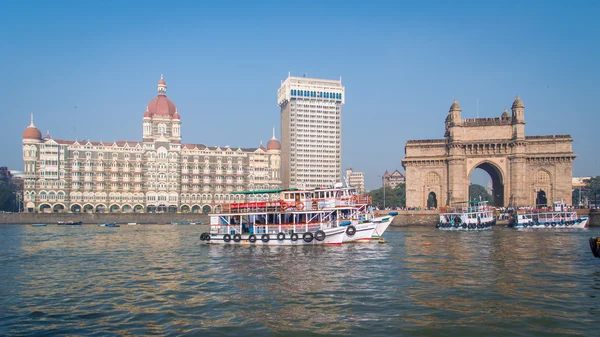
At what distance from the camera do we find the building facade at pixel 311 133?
15150 centimetres

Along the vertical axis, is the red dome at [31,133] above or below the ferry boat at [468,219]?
above

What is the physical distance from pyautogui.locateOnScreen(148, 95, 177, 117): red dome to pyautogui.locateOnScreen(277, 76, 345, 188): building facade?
43446mm

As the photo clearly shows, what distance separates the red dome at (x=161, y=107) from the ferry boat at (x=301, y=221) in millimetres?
74841

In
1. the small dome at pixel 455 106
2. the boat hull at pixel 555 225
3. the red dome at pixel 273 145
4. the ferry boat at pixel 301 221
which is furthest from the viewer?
the red dome at pixel 273 145

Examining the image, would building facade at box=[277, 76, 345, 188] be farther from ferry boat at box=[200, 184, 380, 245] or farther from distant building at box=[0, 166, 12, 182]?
ferry boat at box=[200, 184, 380, 245]

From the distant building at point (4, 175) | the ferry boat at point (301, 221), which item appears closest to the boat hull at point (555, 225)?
the ferry boat at point (301, 221)

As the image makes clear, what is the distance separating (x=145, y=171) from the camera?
110 metres

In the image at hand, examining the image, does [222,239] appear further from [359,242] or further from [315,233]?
[359,242]

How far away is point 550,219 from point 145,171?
7918 centimetres

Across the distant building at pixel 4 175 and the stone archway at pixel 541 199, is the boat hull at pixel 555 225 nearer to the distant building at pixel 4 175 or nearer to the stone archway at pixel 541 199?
the stone archway at pixel 541 199

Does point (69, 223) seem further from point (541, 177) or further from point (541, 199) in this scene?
point (541, 199)

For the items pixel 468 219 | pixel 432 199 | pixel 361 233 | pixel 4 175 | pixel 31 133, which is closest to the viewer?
pixel 361 233

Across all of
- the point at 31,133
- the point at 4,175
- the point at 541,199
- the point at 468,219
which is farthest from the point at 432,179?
the point at 4,175

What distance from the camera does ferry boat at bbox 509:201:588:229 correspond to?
208ft
